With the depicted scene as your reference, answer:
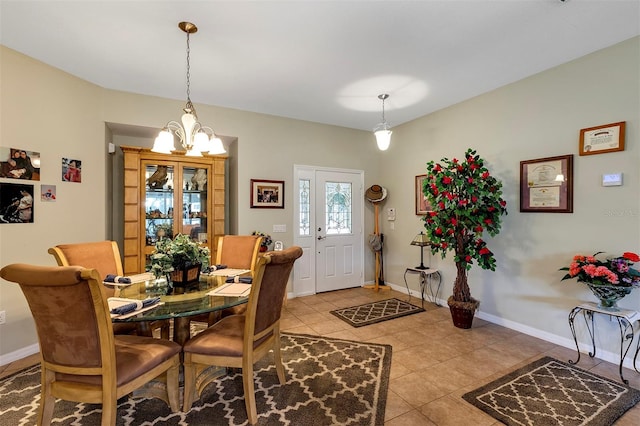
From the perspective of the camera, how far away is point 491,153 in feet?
11.6

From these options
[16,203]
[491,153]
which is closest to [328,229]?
[491,153]

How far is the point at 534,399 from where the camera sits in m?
2.08

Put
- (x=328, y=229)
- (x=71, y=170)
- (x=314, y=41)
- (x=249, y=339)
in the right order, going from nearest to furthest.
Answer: (x=249, y=339) < (x=314, y=41) < (x=71, y=170) < (x=328, y=229)

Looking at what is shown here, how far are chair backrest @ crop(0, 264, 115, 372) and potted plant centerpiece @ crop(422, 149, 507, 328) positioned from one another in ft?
9.81

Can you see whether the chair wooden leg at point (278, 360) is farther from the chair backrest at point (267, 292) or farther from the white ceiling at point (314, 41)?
the white ceiling at point (314, 41)

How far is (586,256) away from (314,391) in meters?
2.64

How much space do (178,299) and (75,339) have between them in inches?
21.5

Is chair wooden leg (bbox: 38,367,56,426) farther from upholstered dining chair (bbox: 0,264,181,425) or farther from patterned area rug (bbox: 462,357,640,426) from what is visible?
patterned area rug (bbox: 462,357,640,426)

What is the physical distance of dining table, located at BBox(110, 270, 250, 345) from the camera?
1.69m

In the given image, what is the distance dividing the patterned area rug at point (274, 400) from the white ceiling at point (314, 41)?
2.75 metres

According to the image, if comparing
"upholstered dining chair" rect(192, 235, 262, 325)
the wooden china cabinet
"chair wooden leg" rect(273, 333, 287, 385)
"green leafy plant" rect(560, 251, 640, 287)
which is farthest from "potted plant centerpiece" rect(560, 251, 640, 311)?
the wooden china cabinet

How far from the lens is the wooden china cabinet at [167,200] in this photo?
3568 mm

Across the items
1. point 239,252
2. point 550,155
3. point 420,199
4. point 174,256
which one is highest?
point 550,155

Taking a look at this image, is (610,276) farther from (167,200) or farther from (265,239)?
(167,200)
